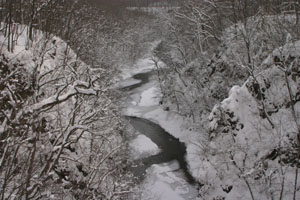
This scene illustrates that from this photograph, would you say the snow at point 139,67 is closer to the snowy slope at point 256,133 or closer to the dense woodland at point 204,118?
the dense woodland at point 204,118

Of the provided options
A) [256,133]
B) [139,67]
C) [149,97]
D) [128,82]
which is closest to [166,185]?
[256,133]

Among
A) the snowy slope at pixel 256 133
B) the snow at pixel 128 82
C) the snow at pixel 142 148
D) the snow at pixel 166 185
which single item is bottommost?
the snow at pixel 142 148

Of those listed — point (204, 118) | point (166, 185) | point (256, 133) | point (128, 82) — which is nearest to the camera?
point (256, 133)

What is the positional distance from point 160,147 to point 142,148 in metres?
1.47

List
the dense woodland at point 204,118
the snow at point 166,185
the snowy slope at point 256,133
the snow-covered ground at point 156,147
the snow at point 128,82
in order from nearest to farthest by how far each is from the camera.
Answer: the dense woodland at point 204,118, the snowy slope at point 256,133, the snow at point 166,185, the snow-covered ground at point 156,147, the snow at point 128,82

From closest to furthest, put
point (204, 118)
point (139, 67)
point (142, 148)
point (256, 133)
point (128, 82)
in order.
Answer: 1. point (256, 133)
2. point (142, 148)
3. point (204, 118)
4. point (128, 82)
5. point (139, 67)

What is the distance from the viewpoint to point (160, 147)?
21531 mm

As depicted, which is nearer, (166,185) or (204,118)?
(166,185)

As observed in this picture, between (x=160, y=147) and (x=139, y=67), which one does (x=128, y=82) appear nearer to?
(x=139, y=67)

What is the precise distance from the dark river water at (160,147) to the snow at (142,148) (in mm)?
432

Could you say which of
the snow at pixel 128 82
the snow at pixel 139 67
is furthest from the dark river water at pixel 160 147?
the snow at pixel 139 67

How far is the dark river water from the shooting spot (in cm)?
1797

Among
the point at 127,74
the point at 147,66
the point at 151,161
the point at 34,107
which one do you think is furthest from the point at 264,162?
the point at 147,66

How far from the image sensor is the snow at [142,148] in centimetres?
2034
